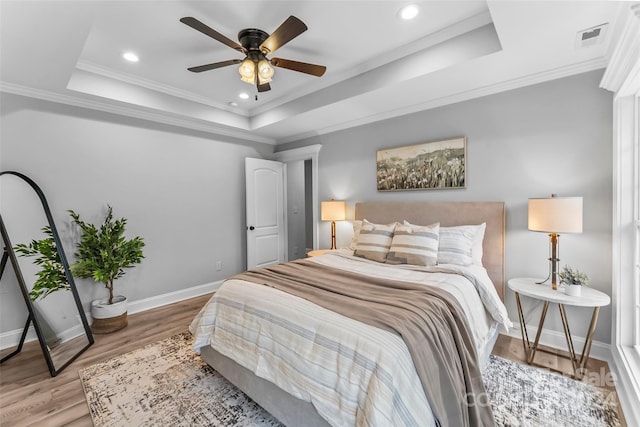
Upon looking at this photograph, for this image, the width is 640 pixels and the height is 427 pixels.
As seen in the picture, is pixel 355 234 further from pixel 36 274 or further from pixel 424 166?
pixel 36 274

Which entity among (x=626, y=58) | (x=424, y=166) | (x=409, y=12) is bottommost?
(x=424, y=166)

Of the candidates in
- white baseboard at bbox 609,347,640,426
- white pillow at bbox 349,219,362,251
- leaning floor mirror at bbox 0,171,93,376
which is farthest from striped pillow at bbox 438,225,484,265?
leaning floor mirror at bbox 0,171,93,376

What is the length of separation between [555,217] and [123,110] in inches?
175

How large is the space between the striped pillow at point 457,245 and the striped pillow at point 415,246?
→ 0.08m

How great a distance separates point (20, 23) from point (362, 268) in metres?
2.96

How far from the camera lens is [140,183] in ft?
11.2

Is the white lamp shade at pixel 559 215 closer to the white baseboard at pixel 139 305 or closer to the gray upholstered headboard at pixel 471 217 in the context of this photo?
the gray upholstered headboard at pixel 471 217

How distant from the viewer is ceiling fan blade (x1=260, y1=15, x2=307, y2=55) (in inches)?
65.4

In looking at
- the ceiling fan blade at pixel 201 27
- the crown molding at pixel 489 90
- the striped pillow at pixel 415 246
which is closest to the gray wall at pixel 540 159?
the crown molding at pixel 489 90

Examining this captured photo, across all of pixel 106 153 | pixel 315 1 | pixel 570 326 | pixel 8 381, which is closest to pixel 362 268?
pixel 570 326

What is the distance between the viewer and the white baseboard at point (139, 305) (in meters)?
2.59

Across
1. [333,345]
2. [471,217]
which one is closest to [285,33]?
[333,345]

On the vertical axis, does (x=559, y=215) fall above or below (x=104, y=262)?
above

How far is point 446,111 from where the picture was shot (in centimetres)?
302
